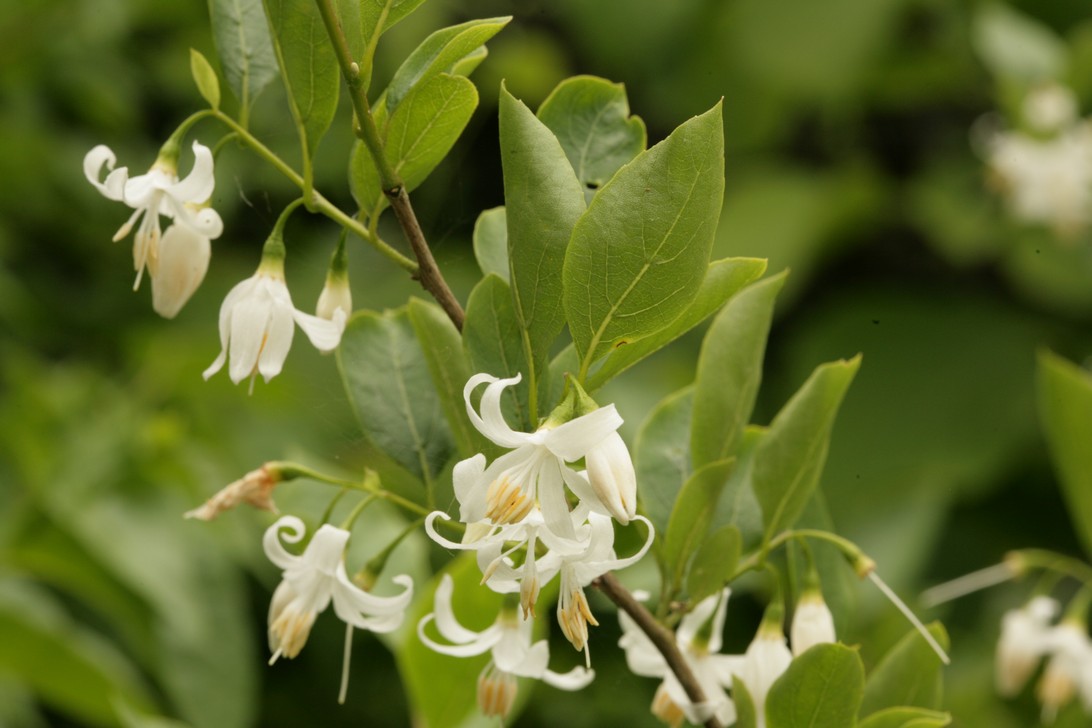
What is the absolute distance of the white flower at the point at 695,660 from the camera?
603 millimetres

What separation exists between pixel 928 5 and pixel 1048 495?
Answer: 106cm

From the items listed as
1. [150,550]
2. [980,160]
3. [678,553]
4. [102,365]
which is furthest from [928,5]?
[678,553]

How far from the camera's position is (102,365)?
7.26 feet

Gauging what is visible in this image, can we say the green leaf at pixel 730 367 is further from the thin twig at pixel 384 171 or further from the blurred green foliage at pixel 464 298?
the blurred green foliage at pixel 464 298

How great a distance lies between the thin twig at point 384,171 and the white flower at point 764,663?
220 mm

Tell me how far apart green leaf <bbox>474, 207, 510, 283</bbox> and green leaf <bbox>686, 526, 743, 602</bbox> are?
0.16 meters

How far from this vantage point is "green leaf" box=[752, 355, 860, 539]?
0.59 meters

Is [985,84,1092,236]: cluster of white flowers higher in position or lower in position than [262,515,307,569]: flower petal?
lower

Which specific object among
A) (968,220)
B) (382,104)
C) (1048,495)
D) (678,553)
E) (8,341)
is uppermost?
(382,104)

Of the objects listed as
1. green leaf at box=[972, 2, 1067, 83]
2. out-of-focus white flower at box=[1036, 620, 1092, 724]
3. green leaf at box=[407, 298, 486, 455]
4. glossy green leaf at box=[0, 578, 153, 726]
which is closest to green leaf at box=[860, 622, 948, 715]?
green leaf at box=[407, 298, 486, 455]

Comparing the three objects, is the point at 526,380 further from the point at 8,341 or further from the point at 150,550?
the point at 8,341

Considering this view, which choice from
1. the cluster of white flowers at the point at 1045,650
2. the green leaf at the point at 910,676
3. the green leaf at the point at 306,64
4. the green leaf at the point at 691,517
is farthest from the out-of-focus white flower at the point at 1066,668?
the green leaf at the point at 306,64

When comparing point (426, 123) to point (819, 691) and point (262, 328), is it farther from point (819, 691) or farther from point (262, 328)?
point (819, 691)

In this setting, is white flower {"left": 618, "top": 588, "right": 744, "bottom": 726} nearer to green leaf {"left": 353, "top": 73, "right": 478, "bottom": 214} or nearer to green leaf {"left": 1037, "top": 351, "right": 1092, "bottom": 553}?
green leaf {"left": 353, "top": 73, "right": 478, "bottom": 214}
